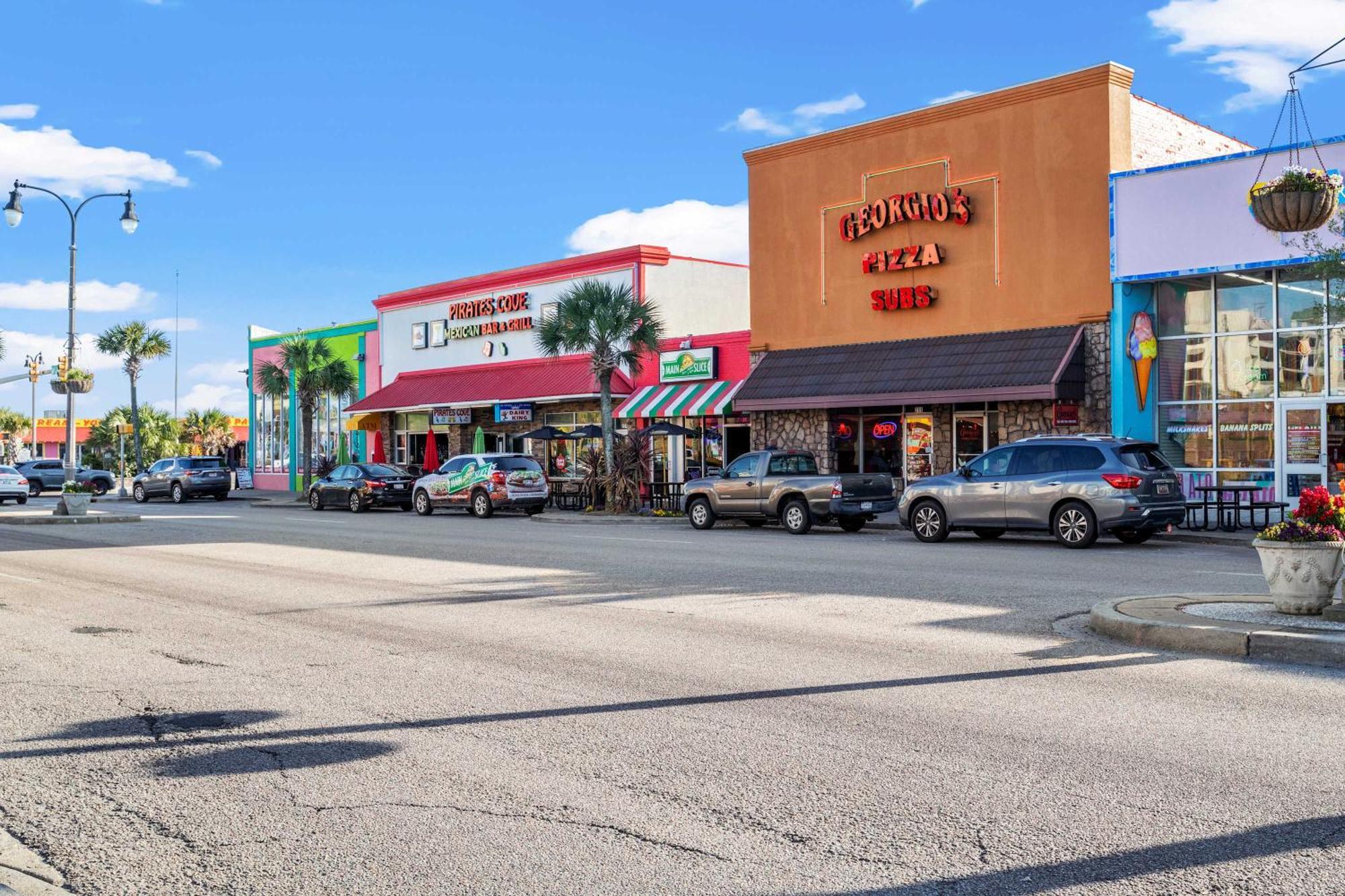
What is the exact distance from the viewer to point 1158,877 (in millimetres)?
4312

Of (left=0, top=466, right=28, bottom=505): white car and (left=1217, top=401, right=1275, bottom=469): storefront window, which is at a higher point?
(left=1217, top=401, right=1275, bottom=469): storefront window

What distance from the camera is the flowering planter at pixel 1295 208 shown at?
15.0 metres

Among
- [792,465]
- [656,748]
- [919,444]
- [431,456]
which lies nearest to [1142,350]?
[919,444]

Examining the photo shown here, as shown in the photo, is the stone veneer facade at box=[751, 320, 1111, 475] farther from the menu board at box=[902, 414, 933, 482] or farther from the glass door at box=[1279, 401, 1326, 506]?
the glass door at box=[1279, 401, 1326, 506]

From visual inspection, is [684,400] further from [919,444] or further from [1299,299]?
[1299,299]

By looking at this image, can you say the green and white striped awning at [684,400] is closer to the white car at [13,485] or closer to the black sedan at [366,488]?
the black sedan at [366,488]

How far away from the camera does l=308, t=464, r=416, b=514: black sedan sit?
34562 mm

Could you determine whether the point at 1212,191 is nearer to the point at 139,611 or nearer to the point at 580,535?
the point at 580,535

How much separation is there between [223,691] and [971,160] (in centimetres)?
2265

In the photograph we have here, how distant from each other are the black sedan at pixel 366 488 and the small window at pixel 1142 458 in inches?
844

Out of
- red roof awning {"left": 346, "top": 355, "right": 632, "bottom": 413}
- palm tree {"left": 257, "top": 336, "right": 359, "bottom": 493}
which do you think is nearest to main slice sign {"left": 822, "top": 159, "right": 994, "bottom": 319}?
red roof awning {"left": 346, "top": 355, "right": 632, "bottom": 413}

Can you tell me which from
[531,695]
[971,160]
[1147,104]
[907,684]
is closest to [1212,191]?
[1147,104]

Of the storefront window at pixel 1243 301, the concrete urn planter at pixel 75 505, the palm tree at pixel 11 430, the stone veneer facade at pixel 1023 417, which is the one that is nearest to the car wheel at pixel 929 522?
the stone veneer facade at pixel 1023 417

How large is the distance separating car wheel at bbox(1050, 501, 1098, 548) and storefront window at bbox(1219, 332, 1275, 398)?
709 cm
